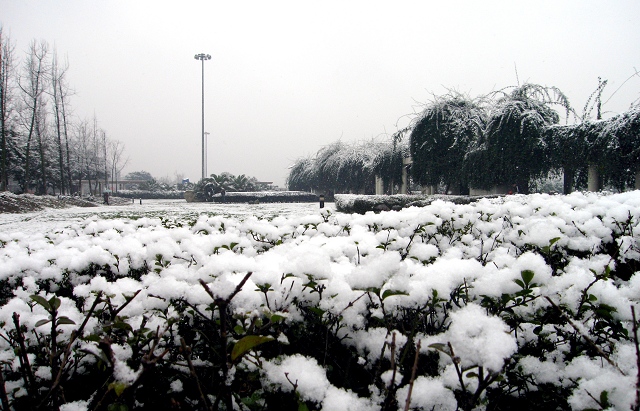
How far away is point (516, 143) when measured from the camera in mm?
15062

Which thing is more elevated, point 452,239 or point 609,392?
point 452,239

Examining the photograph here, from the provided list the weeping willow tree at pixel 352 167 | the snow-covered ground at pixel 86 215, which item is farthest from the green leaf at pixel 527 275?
the weeping willow tree at pixel 352 167

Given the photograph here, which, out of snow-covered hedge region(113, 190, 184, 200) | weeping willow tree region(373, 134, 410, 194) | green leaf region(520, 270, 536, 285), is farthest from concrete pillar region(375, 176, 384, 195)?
snow-covered hedge region(113, 190, 184, 200)

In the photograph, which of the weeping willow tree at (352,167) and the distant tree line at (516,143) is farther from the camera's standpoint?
the weeping willow tree at (352,167)

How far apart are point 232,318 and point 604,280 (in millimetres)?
1344

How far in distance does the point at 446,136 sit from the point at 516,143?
4.00 metres

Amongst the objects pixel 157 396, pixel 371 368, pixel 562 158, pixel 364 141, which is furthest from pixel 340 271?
pixel 364 141

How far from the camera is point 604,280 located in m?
1.32

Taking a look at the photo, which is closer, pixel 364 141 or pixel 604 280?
pixel 604 280

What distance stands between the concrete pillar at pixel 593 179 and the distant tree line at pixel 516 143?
0.47 feet

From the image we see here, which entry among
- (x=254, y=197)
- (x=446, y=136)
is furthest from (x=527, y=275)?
(x=254, y=197)

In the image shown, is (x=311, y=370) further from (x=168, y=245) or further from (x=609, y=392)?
(x=168, y=245)

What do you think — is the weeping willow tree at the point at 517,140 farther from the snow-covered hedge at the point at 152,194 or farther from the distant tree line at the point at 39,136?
the snow-covered hedge at the point at 152,194

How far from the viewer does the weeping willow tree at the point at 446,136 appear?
18078mm
